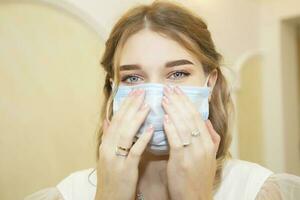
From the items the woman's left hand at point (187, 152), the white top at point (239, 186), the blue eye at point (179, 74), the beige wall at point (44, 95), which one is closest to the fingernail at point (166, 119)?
the woman's left hand at point (187, 152)

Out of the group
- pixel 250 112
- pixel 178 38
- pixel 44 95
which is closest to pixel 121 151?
pixel 178 38

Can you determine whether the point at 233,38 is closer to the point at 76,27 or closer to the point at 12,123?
the point at 76,27

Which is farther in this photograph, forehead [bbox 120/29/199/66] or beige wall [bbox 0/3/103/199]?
beige wall [bbox 0/3/103/199]

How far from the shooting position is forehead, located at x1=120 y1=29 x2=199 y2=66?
2.45ft

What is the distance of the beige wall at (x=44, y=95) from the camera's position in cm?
92

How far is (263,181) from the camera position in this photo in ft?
2.64

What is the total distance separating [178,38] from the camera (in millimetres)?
771

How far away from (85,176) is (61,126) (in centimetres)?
18

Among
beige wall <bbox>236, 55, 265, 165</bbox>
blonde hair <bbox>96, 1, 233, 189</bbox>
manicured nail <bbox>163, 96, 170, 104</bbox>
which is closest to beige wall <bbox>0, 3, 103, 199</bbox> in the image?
blonde hair <bbox>96, 1, 233, 189</bbox>

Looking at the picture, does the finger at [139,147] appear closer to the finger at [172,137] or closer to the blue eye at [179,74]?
the finger at [172,137]

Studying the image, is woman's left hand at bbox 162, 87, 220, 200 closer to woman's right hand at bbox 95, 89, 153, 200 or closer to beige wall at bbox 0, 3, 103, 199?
woman's right hand at bbox 95, 89, 153, 200

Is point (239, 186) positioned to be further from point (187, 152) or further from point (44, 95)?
point (44, 95)

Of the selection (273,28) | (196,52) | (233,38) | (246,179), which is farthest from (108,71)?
(273,28)

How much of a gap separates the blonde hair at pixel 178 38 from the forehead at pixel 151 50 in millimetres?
12
